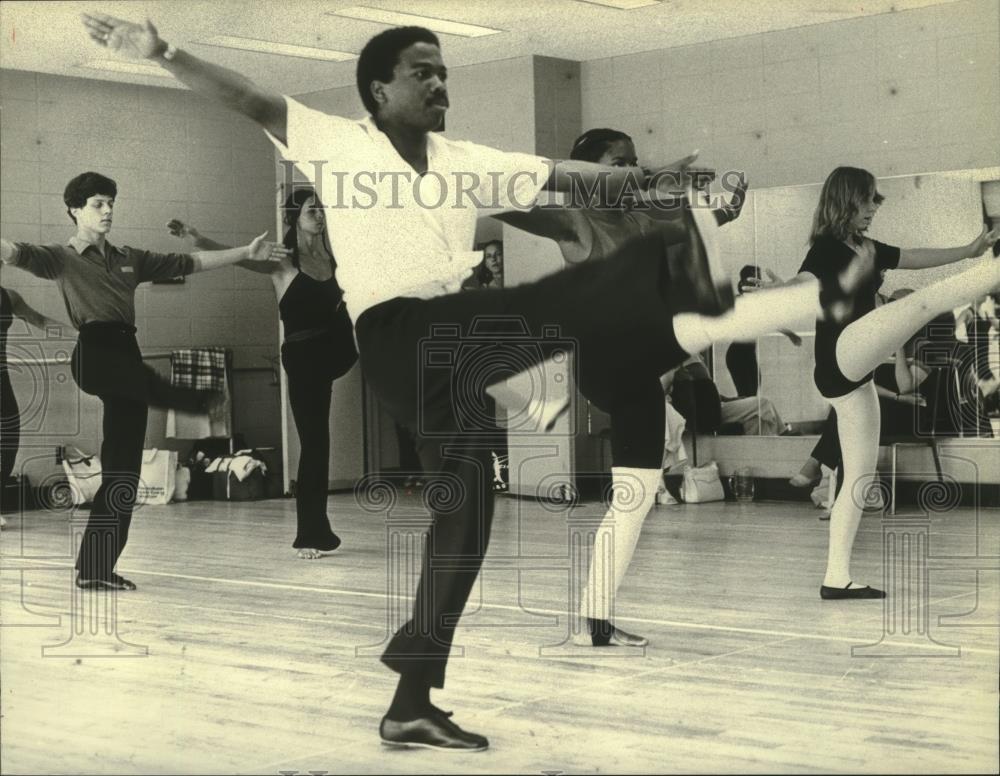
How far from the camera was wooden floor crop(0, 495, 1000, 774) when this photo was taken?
286cm

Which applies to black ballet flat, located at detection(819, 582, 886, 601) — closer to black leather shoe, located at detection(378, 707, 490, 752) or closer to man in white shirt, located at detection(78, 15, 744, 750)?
man in white shirt, located at detection(78, 15, 744, 750)

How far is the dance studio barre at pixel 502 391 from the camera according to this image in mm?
2945

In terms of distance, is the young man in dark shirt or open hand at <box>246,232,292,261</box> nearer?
open hand at <box>246,232,292,261</box>

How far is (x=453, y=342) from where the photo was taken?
2.99m

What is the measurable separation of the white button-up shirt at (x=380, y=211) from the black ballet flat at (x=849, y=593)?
2.14 m

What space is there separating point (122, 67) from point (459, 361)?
6.62 metres

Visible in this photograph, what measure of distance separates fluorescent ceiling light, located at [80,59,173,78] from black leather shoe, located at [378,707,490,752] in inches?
266

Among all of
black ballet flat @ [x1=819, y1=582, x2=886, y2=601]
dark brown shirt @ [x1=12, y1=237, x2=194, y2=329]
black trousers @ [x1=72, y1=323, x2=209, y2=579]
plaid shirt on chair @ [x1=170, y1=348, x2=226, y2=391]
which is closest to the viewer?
black ballet flat @ [x1=819, y1=582, x2=886, y2=601]

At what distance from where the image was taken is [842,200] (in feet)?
15.5

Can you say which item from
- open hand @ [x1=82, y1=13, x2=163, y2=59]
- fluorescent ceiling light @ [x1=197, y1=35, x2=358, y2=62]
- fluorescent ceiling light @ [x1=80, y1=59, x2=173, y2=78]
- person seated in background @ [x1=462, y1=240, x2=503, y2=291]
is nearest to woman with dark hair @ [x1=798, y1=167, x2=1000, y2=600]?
open hand @ [x1=82, y1=13, x2=163, y2=59]

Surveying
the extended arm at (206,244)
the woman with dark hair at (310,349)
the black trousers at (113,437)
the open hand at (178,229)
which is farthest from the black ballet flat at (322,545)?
the open hand at (178,229)

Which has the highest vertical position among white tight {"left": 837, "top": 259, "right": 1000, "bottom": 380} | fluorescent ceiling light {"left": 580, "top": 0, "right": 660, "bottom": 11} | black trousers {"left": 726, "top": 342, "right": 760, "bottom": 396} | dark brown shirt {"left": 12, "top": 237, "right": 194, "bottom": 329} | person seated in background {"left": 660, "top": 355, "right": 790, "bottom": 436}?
fluorescent ceiling light {"left": 580, "top": 0, "right": 660, "bottom": 11}

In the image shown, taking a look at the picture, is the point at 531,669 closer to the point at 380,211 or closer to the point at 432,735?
the point at 432,735

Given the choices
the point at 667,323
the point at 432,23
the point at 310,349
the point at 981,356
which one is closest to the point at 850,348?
the point at 667,323
